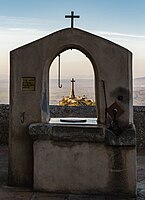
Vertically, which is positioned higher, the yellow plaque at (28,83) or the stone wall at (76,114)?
the yellow plaque at (28,83)

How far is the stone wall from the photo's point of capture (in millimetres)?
9875

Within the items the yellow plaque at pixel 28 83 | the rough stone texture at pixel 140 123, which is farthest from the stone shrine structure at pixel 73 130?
the rough stone texture at pixel 140 123

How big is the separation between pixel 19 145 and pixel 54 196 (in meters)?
1.02

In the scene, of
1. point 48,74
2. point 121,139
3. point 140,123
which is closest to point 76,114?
point 140,123

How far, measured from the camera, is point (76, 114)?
33.8 feet

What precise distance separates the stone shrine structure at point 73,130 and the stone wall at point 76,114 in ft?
14.2

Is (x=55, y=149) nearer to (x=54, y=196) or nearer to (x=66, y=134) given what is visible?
(x=66, y=134)

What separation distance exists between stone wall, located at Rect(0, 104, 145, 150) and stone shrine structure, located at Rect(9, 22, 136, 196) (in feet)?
14.2

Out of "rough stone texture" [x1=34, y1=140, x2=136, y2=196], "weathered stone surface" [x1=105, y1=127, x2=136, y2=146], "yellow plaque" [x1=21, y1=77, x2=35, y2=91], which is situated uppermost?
"yellow plaque" [x1=21, y1=77, x2=35, y2=91]

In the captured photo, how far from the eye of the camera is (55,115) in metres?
10.2

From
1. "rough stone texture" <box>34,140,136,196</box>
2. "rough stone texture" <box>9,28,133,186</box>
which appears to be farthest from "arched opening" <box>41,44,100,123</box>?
"rough stone texture" <box>34,140,136,196</box>

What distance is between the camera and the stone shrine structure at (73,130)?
541 cm

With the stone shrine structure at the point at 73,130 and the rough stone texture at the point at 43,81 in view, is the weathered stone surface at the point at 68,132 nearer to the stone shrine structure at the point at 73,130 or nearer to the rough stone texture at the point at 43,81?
the stone shrine structure at the point at 73,130

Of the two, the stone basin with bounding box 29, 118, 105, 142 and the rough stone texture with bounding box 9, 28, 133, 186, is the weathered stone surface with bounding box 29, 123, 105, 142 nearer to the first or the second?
the stone basin with bounding box 29, 118, 105, 142
